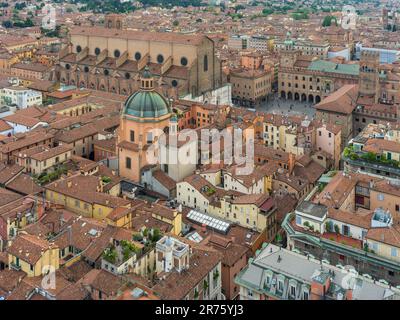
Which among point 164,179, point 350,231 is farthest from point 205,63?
point 350,231

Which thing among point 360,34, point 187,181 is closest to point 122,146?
point 187,181

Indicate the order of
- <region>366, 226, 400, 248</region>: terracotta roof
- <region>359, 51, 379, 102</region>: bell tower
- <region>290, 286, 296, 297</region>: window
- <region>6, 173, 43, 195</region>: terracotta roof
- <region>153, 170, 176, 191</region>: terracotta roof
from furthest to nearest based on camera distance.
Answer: <region>359, 51, 379, 102</region>: bell tower
<region>153, 170, 176, 191</region>: terracotta roof
<region>6, 173, 43, 195</region>: terracotta roof
<region>366, 226, 400, 248</region>: terracotta roof
<region>290, 286, 296, 297</region>: window

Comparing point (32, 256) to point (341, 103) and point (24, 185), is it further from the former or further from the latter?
point (341, 103)

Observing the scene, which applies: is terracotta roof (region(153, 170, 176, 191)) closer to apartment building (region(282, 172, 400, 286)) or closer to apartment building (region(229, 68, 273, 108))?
apartment building (region(282, 172, 400, 286))

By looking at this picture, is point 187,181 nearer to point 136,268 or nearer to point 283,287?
point 136,268

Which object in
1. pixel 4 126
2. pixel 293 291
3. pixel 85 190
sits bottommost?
pixel 293 291

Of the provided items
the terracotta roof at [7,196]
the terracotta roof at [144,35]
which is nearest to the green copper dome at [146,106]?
the terracotta roof at [7,196]

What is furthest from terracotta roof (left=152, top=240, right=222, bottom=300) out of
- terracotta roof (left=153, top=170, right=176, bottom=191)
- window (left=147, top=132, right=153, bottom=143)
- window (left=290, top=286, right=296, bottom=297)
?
window (left=147, top=132, right=153, bottom=143)

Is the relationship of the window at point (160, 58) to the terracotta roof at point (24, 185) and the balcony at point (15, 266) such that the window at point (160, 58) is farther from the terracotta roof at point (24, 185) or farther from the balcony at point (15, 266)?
the balcony at point (15, 266)
